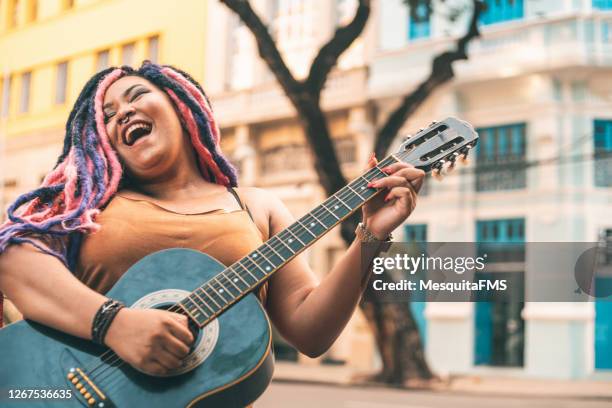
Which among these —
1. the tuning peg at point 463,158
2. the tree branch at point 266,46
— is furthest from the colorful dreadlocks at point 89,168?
the tree branch at point 266,46

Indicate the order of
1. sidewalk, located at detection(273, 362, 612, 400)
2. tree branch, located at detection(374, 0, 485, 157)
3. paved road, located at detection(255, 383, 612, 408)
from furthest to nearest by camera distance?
tree branch, located at detection(374, 0, 485, 157), paved road, located at detection(255, 383, 612, 408), sidewalk, located at detection(273, 362, 612, 400)

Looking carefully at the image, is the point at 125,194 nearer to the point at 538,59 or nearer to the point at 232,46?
the point at 232,46

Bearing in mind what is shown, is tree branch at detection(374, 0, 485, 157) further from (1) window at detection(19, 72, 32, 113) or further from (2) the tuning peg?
(2) the tuning peg

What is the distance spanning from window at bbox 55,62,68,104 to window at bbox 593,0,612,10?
4.60 meters

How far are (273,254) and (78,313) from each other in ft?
0.95

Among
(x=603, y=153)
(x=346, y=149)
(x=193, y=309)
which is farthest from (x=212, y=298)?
(x=346, y=149)

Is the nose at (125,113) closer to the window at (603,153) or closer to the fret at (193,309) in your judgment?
the fret at (193,309)

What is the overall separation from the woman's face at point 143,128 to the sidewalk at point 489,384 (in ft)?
12.9

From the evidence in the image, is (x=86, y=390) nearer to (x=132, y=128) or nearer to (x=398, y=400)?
(x=132, y=128)

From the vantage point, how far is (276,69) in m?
7.14

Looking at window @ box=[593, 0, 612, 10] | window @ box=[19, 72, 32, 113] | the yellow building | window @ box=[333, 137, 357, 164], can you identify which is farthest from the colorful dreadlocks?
window @ box=[333, 137, 357, 164]

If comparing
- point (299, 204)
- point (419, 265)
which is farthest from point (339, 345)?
point (419, 265)

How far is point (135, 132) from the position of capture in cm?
130

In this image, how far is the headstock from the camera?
4.16 ft
